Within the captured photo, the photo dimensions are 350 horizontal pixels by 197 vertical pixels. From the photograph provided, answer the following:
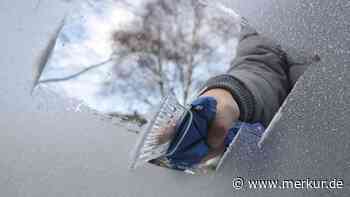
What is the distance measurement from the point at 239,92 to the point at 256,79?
42 mm

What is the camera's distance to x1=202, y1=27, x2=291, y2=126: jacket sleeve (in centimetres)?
48

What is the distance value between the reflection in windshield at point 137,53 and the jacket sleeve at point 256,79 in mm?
18

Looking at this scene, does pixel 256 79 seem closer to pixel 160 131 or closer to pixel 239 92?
pixel 239 92

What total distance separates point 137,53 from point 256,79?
18 cm

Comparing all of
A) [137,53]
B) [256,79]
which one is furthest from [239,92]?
[137,53]

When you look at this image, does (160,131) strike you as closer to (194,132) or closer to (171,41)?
(194,132)

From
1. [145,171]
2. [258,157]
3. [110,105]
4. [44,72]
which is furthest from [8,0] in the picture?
[258,157]

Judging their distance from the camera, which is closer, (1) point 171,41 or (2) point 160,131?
(2) point 160,131

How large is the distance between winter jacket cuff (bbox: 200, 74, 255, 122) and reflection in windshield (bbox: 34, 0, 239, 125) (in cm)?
2

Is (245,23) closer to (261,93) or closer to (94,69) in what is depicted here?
(261,93)

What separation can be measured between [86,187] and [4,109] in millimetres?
180

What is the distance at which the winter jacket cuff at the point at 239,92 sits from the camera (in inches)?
18.5

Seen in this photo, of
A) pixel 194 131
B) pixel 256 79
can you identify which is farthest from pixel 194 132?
pixel 256 79

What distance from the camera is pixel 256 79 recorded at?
1.62 ft
